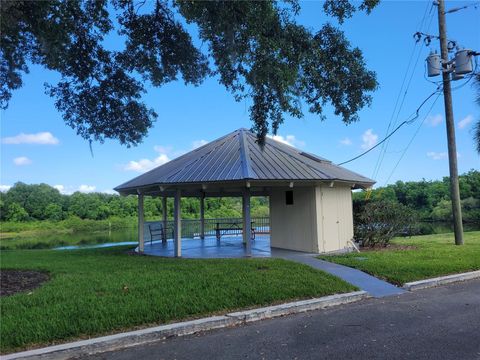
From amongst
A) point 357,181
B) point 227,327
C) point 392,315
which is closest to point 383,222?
point 357,181

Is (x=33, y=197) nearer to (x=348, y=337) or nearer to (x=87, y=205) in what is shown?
(x=87, y=205)

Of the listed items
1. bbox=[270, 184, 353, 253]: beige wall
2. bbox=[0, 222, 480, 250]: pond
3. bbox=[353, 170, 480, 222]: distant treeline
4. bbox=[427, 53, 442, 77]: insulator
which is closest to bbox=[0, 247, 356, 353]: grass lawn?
bbox=[270, 184, 353, 253]: beige wall

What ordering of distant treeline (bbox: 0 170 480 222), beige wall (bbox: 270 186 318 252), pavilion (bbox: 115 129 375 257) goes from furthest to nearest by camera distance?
distant treeline (bbox: 0 170 480 222), beige wall (bbox: 270 186 318 252), pavilion (bbox: 115 129 375 257)

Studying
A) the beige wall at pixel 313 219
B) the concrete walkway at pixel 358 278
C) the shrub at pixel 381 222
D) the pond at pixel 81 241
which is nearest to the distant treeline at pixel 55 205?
the pond at pixel 81 241

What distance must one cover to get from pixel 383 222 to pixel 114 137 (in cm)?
1024

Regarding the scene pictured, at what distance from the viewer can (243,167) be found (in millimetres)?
13336

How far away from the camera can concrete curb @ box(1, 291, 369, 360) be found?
5059 mm

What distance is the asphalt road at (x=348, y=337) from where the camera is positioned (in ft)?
16.3

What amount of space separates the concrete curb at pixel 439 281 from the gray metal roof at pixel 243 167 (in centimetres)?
480

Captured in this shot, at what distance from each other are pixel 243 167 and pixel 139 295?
6.69 meters

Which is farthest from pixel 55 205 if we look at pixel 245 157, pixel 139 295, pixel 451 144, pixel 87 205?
pixel 139 295

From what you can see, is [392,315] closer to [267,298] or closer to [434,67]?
[267,298]

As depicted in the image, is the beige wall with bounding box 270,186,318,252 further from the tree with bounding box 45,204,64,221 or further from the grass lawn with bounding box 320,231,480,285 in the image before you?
the tree with bounding box 45,204,64,221

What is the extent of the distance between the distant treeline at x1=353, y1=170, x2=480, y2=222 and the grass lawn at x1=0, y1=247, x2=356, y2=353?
46273mm
